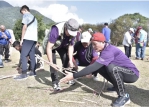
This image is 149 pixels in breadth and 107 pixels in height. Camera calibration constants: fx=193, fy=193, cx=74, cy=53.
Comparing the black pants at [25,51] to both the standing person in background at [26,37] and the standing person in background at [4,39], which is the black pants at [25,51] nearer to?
the standing person in background at [26,37]

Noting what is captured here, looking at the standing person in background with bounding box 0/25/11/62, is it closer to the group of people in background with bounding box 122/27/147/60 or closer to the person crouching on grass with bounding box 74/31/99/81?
the person crouching on grass with bounding box 74/31/99/81

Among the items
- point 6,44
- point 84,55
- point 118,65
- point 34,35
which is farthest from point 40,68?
point 118,65

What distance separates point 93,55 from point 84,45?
36 centimetres

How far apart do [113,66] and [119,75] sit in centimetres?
21

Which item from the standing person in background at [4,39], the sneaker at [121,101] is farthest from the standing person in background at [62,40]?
the standing person in background at [4,39]

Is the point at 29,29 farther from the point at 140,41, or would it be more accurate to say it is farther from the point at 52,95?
the point at 140,41

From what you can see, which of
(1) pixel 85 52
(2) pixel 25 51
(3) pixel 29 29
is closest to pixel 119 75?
(1) pixel 85 52

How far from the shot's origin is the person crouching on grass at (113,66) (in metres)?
3.36

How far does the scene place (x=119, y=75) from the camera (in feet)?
11.8

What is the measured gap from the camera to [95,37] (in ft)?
11.3

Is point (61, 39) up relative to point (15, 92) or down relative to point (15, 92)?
up

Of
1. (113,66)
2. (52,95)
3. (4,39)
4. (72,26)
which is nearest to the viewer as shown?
(113,66)

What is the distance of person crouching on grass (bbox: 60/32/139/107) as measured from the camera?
336 cm

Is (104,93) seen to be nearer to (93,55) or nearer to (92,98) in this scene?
(92,98)
